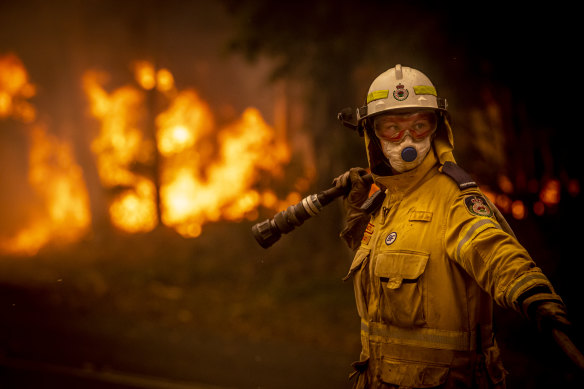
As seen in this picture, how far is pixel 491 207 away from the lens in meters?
2.40

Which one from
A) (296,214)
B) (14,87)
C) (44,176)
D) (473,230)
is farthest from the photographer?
(44,176)

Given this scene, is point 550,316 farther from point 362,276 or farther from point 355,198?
point 355,198

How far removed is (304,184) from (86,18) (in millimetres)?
12659

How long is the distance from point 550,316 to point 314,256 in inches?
416

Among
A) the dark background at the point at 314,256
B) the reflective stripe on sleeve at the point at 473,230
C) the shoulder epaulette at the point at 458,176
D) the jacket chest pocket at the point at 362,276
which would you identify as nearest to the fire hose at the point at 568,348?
the reflective stripe on sleeve at the point at 473,230

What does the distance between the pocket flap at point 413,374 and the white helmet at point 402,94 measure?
1240mm

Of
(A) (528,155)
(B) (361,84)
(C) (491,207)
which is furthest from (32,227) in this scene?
(C) (491,207)

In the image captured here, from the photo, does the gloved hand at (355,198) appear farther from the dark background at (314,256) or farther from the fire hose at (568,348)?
the dark background at (314,256)

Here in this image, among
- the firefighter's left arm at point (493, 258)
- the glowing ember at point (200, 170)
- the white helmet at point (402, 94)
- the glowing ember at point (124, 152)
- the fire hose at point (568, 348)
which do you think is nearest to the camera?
the fire hose at point (568, 348)

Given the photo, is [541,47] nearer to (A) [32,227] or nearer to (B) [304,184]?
(B) [304,184]

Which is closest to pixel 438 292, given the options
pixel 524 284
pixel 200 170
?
pixel 524 284

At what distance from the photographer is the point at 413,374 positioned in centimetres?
237

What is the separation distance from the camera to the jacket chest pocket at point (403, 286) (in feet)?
7.66

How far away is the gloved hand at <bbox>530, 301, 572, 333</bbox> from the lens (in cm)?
182
